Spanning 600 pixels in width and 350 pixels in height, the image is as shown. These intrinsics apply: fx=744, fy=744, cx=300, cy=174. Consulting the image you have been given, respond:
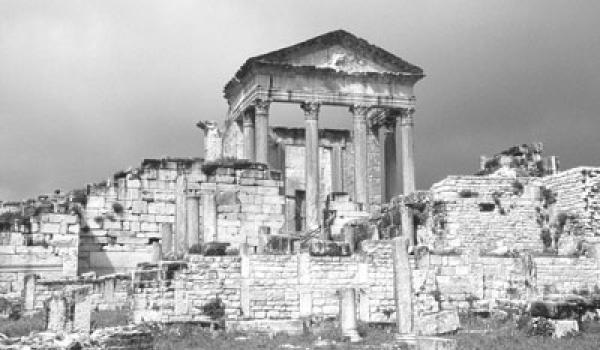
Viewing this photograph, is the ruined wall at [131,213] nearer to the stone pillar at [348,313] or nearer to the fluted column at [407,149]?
the stone pillar at [348,313]

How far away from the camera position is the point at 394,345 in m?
14.3

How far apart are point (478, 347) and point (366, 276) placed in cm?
594

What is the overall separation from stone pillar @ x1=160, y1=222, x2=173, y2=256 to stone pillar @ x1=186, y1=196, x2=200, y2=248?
180cm

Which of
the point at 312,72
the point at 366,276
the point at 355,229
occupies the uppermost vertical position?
the point at 312,72

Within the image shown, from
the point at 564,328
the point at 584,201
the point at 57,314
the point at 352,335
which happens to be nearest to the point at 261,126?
the point at 584,201

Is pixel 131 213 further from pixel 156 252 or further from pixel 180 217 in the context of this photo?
pixel 180 217

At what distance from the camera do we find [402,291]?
51.4 ft

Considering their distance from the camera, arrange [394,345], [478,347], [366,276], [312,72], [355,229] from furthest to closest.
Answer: [312,72] → [355,229] → [366,276] → [394,345] → [478,347]

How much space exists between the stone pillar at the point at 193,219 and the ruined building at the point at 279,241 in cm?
5

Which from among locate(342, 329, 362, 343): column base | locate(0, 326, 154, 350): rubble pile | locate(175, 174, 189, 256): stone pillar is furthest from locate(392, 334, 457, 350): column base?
locate(175, 174, 189, 256): stone pillar

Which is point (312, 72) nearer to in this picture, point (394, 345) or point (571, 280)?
point (571, 280)

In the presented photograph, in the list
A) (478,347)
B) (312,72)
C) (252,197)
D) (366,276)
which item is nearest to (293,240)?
(366,276)

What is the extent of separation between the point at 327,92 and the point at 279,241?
24.5 m

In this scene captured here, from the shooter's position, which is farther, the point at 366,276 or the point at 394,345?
the point at 366,276
